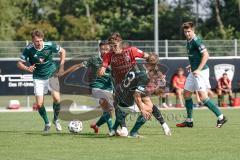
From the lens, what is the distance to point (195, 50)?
1539 centimetres

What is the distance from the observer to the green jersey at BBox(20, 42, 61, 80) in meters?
14.8

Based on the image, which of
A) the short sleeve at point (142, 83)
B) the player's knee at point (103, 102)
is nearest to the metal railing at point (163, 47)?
the player's knee at point (103, 102)

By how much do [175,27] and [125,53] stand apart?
1760 inches

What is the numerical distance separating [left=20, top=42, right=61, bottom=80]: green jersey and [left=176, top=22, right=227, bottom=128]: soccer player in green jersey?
282cm

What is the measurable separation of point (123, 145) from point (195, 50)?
168 inches

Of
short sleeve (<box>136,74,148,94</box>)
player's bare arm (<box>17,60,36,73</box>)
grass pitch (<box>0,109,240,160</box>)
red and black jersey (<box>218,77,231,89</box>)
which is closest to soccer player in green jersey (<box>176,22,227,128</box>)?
grass pitch (<box>0,109,240,160</box>)

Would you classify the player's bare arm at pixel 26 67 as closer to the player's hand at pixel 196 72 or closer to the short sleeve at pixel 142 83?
the short sleeve at pixel 142 83

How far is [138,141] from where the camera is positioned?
12422 millimetres

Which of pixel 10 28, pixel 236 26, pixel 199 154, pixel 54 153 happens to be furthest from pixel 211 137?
pixel 236 26

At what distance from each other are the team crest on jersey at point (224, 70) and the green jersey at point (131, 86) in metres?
14.4

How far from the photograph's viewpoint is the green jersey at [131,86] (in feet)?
42.8

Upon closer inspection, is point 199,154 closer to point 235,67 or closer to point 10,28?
point 235,67


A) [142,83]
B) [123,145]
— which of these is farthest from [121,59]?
[123,145]

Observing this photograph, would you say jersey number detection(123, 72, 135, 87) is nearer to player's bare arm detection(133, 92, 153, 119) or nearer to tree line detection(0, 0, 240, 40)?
player's bare arm detection(133, 92, 153, 119)
